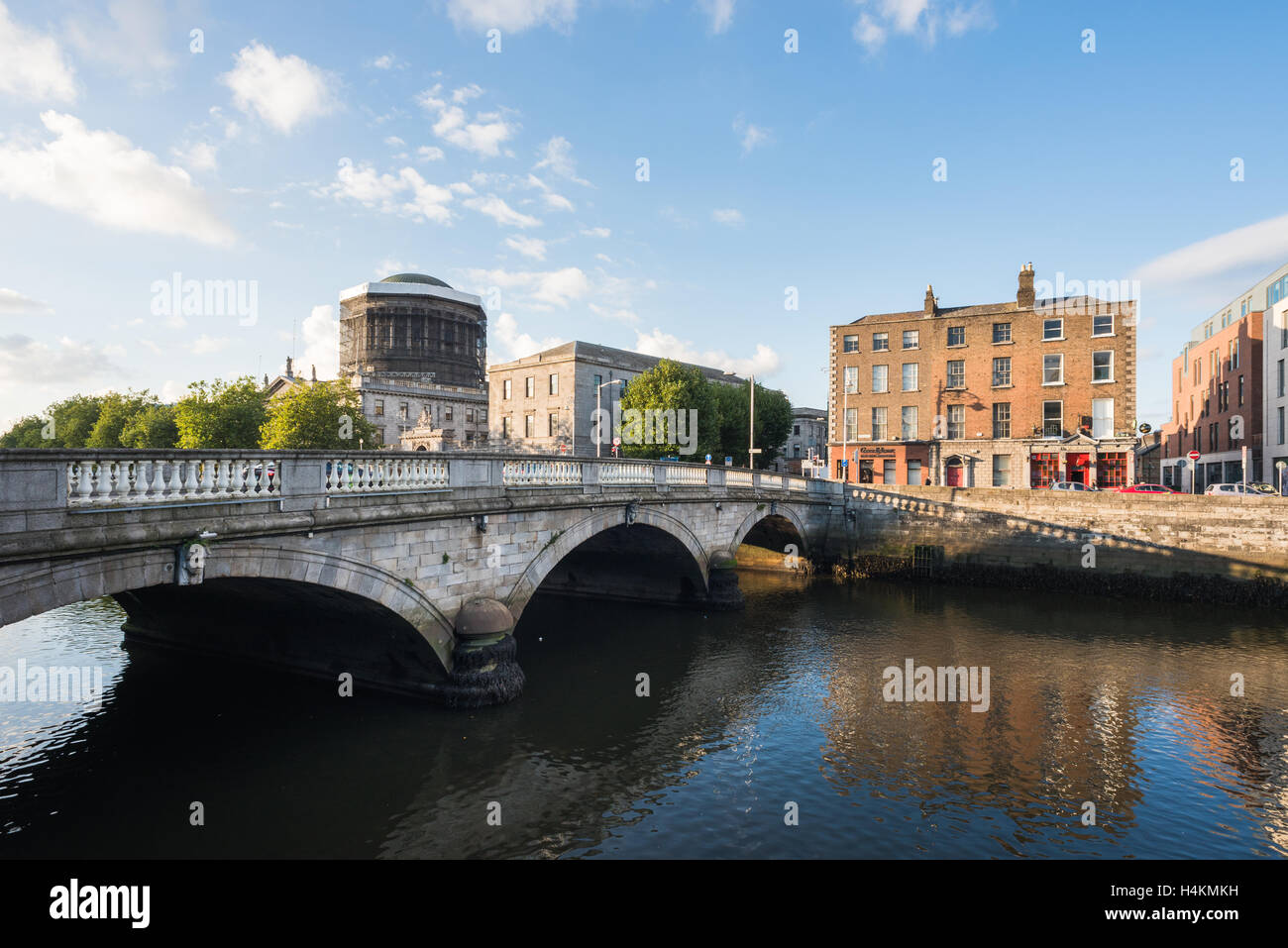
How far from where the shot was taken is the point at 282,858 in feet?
33.1

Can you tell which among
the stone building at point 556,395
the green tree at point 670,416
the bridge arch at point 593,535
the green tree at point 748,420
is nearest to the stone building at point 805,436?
the green tree at point 748,420

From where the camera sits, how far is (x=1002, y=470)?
4628cm

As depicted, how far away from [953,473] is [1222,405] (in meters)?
20.3

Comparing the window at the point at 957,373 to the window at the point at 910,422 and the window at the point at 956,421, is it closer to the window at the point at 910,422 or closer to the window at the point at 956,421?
the window at the point at 956,421

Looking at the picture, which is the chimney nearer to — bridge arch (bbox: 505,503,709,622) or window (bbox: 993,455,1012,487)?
window (bbox: 993,455,1012,487)

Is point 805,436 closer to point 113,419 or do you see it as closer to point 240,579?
point 113,419

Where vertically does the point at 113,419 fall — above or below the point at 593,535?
above

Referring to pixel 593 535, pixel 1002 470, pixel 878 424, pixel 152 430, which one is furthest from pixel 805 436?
pixel 593 535

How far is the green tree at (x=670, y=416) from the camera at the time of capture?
170 feet

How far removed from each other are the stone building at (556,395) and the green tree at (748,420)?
10.3m
